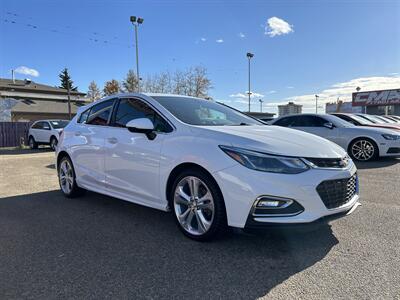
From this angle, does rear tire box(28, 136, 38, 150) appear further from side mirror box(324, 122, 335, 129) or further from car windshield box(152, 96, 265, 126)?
car windshield box(152, 96, 265, 126)

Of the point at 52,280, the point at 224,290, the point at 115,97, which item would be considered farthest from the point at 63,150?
the point at 224,290

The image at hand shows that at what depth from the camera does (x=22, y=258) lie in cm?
311

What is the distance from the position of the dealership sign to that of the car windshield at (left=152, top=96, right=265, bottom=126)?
46732mm

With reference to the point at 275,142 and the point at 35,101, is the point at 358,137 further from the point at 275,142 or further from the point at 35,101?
the point at 35,101

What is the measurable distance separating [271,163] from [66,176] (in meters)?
3.93

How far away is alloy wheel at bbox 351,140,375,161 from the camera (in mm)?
9094

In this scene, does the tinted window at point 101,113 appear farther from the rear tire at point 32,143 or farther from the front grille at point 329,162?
the rear tire at point 32,143

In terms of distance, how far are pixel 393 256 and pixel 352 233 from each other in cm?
59

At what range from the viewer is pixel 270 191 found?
2.86 m

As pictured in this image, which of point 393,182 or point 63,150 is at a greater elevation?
point 63,150

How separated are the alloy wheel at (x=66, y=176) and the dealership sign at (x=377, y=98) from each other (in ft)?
156

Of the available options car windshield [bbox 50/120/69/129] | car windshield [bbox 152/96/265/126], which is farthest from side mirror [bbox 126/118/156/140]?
car windshield [bbox 50/120/69/129]

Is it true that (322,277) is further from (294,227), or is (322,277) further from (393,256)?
(393,256)

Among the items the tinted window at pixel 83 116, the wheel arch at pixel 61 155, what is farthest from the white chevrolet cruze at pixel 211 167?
the wheel arch at pixel 61 155
